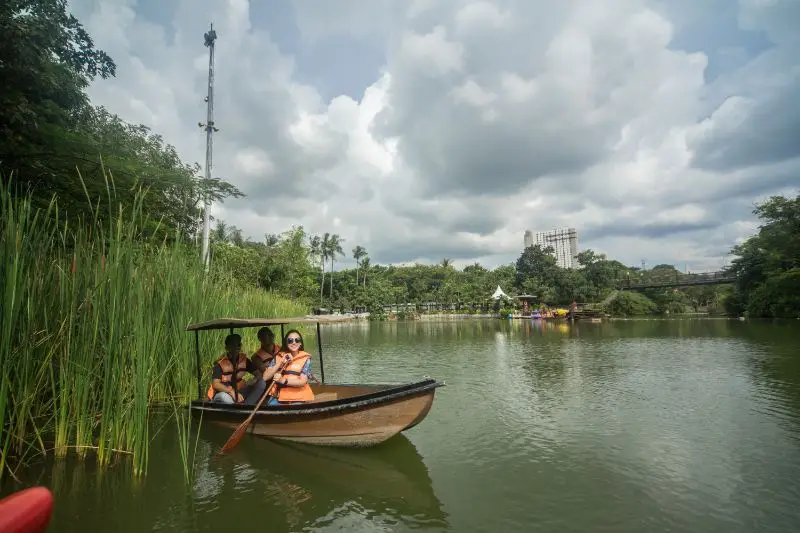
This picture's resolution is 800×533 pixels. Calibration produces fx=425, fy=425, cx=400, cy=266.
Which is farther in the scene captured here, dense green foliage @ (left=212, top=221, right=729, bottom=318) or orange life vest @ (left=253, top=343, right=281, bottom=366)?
dense green foliage @ (left=212, top=221, right=729, bottom=318)

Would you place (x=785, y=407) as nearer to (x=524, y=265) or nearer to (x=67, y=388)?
(x=67, y=388)

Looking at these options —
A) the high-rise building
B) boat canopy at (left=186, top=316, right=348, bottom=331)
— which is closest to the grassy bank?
boat canopy at (left=186, top=316, right=348, bottom=331)

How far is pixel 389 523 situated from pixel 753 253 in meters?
43.2

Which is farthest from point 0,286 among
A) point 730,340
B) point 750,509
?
point 730,340

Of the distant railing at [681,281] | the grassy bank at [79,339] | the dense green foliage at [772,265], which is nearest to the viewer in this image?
the grassy bank at [79,339]

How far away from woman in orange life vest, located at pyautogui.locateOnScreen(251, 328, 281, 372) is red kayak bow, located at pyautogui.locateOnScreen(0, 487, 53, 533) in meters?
4.85

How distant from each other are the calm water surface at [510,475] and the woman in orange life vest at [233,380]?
535mm

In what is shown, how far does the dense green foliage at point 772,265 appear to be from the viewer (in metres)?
29.1

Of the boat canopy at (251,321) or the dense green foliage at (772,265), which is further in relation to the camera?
the dense green foliage at (772,265)

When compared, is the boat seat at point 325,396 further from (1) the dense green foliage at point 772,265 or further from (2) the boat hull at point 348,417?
(1) the dense green foliage at point 772,265

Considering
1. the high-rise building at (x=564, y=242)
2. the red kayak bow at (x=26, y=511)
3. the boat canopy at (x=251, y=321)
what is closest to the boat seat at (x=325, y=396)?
the boat canopy at (x=251, y=321)

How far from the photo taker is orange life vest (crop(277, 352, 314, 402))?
19.0 feet

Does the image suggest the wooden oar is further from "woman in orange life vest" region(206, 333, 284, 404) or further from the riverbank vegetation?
the riverbank vegetation

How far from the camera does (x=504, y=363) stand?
1357 cm
